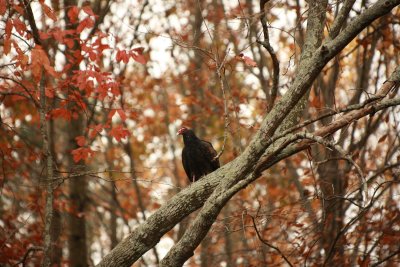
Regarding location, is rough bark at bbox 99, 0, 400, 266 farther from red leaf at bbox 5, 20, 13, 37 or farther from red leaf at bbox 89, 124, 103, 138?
red leaf at bbox 5, 20, 13, 37

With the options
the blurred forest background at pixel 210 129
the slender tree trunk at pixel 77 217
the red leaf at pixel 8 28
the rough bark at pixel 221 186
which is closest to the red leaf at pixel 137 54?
the blurred forest background at pixel 210 129

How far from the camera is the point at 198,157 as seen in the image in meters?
6.23

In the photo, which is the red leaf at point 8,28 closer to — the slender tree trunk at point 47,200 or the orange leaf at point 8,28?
the orange leaf at point 8,28

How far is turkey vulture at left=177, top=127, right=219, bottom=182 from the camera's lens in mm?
6230

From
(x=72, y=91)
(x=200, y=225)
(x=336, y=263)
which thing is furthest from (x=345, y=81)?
(x=200, y=225)

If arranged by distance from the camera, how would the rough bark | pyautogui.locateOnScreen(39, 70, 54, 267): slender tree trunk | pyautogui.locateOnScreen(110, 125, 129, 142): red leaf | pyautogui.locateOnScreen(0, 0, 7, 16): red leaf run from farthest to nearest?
pyautogui.locateOnScreen(110, 125, 129, 142): red leaf
pyautogui.locateOnScreen(39, 70, 54, 267): slender tree trunk
pyautogui.locateOnScreen(0, 0, 7, 16): red leaf
the rough bark

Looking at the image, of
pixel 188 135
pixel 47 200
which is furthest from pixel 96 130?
pixel 188 135

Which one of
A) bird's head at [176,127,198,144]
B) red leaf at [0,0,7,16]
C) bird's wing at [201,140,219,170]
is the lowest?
red leaf at [0,0,7,16]

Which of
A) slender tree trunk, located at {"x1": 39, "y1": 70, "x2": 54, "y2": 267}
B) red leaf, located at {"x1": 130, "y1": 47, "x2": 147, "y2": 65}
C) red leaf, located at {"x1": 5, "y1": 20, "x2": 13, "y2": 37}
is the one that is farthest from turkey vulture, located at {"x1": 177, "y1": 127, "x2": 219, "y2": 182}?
red leaf, located at {"x1": 5, "y1": 20, "x2": 13, "y2": 37}

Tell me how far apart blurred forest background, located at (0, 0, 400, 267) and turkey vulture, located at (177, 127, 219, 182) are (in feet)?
1.15

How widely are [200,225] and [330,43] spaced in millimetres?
1474

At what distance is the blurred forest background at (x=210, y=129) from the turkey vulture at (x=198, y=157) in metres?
0.35

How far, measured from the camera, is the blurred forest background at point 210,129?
13.4 feet

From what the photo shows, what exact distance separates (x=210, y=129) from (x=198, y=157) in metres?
4.75
